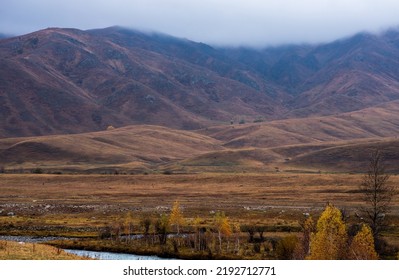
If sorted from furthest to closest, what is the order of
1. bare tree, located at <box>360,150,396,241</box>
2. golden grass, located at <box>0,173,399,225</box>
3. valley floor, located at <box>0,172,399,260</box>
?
golden grass, located at <box>0,173,399,225</box> → valley floor, located at <box>0,172,399,260</box> → bare tree, located at <box>360,150,396,241</box>

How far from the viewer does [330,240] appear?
1945 inches

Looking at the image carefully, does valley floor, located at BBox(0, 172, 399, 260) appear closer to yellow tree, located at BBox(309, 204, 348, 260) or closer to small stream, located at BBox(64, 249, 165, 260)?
small stream, located at BBox(64, 249, 165, 260)

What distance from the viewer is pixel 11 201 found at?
126 m

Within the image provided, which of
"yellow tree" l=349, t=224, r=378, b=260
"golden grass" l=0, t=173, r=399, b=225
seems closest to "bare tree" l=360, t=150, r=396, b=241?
"yellow tree" l=349, t=224, r=378, b=260

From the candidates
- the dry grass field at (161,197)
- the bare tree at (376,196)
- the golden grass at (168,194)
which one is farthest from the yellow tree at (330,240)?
the golden grass at (168,194)

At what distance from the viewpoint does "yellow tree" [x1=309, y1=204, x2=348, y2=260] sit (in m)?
48.6

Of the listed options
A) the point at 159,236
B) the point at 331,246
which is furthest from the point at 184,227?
the point at 331,246

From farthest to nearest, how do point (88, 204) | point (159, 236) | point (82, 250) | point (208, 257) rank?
point (88, 204) < point (159, 236) < point (82, 250) < point (208, 257)

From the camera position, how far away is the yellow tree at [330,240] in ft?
159

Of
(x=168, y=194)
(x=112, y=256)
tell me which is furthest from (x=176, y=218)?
(x=168, y=194)

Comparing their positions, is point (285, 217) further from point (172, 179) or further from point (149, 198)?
point (172, 179)

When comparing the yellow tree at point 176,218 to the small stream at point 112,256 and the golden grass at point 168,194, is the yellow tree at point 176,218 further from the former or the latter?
the golden grass at point 168,194

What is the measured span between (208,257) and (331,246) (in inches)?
691
